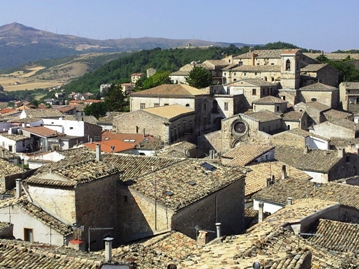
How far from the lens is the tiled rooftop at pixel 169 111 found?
1657 inches

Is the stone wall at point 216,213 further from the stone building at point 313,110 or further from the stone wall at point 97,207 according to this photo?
the stone building at point 313,110

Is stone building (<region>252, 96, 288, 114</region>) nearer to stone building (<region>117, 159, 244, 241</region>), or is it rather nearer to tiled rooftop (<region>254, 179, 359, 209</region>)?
tiled rooftop (<region>254, 179, 359, 209</region>)

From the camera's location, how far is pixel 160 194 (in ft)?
49.5

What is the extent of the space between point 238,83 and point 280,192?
110 feet

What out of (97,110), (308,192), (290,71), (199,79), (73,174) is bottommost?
(97,110)

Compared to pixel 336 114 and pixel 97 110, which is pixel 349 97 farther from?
pixel 97 110

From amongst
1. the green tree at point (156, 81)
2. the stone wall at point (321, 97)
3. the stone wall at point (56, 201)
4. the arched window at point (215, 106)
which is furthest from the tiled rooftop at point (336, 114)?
the stone wall at point (56, 201)

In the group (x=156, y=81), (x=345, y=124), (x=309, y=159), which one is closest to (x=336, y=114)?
(x=345, y=124)

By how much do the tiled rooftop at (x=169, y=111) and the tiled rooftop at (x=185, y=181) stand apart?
23.4 metres

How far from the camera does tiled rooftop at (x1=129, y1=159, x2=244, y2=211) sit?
15048 mm

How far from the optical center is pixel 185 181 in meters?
16.5

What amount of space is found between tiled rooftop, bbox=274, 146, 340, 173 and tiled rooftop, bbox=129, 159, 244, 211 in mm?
12332

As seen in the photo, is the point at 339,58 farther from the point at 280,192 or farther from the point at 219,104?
the point at 280,192

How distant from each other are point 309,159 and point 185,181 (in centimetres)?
1596
